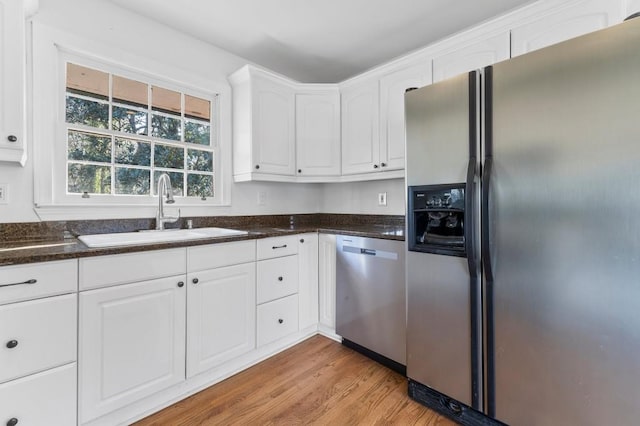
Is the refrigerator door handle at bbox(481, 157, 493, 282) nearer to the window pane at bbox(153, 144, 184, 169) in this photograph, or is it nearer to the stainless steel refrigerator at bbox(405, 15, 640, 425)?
the stainless steel refrigerator at bbox(405, 15, 640, 425)

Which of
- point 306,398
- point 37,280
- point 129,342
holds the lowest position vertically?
point 306,398

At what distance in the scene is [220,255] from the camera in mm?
1810

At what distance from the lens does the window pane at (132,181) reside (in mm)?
2002

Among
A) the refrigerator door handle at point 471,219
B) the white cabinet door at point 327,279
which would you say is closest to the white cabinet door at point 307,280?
the white cabinet door at point 327,279

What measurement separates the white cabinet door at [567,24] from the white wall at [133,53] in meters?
2.13

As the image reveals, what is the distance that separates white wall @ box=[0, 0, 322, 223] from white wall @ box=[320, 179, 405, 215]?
0.49m

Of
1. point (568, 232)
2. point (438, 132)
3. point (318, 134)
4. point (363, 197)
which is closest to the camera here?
point (568, 232)

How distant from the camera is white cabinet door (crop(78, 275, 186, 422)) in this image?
1.33m

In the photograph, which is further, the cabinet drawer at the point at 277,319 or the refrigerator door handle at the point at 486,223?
the cabinet drawer at the point at 277,319

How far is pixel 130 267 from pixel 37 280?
0.33m

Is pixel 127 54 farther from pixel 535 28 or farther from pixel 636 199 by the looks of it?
pixel 636 199

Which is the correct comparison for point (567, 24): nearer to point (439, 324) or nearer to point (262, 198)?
point (439, 324)

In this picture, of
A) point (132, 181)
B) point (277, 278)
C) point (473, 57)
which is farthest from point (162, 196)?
point (473, 57)

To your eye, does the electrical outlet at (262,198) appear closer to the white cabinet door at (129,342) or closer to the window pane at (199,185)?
the window pane at (199,185)
